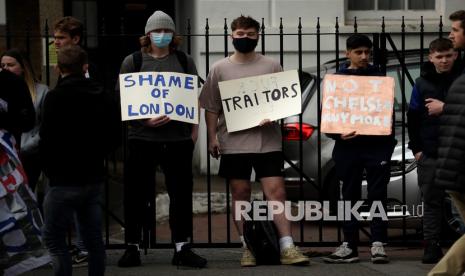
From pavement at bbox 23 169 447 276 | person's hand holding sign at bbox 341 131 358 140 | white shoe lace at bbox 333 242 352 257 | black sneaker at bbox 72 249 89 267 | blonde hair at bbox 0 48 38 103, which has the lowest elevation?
pavement at bbox 23 169 447 276

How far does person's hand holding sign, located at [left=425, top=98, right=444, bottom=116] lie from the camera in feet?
27.8

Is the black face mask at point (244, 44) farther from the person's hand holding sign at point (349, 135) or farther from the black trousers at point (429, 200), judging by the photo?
the black trousers at point (429, 200)

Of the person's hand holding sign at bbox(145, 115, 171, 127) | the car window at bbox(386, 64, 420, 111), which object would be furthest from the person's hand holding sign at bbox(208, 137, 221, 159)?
the car window at bbox(386, 64, 420, 111)

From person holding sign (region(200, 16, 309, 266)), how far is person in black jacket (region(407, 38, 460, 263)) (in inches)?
40.9

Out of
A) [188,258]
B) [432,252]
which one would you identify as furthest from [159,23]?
[432,252]

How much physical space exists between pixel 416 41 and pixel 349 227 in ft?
20.0

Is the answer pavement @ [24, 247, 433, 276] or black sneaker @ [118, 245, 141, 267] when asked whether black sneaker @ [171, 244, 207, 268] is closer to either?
pavement @ [24, 247, 433, 276]

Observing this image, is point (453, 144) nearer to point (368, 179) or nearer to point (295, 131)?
point (368, 179)

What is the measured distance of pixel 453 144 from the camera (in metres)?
7.16

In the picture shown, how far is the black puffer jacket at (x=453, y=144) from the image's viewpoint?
281 inches

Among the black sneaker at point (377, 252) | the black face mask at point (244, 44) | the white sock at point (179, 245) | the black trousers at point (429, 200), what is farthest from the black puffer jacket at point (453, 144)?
the white sock at point (179, 245)

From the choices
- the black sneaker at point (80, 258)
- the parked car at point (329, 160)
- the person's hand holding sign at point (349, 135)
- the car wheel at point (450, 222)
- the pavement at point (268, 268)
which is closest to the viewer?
the pavement at point (268, 268)

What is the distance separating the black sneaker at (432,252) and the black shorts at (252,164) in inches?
51.4

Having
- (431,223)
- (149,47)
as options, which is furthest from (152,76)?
(431,223)
